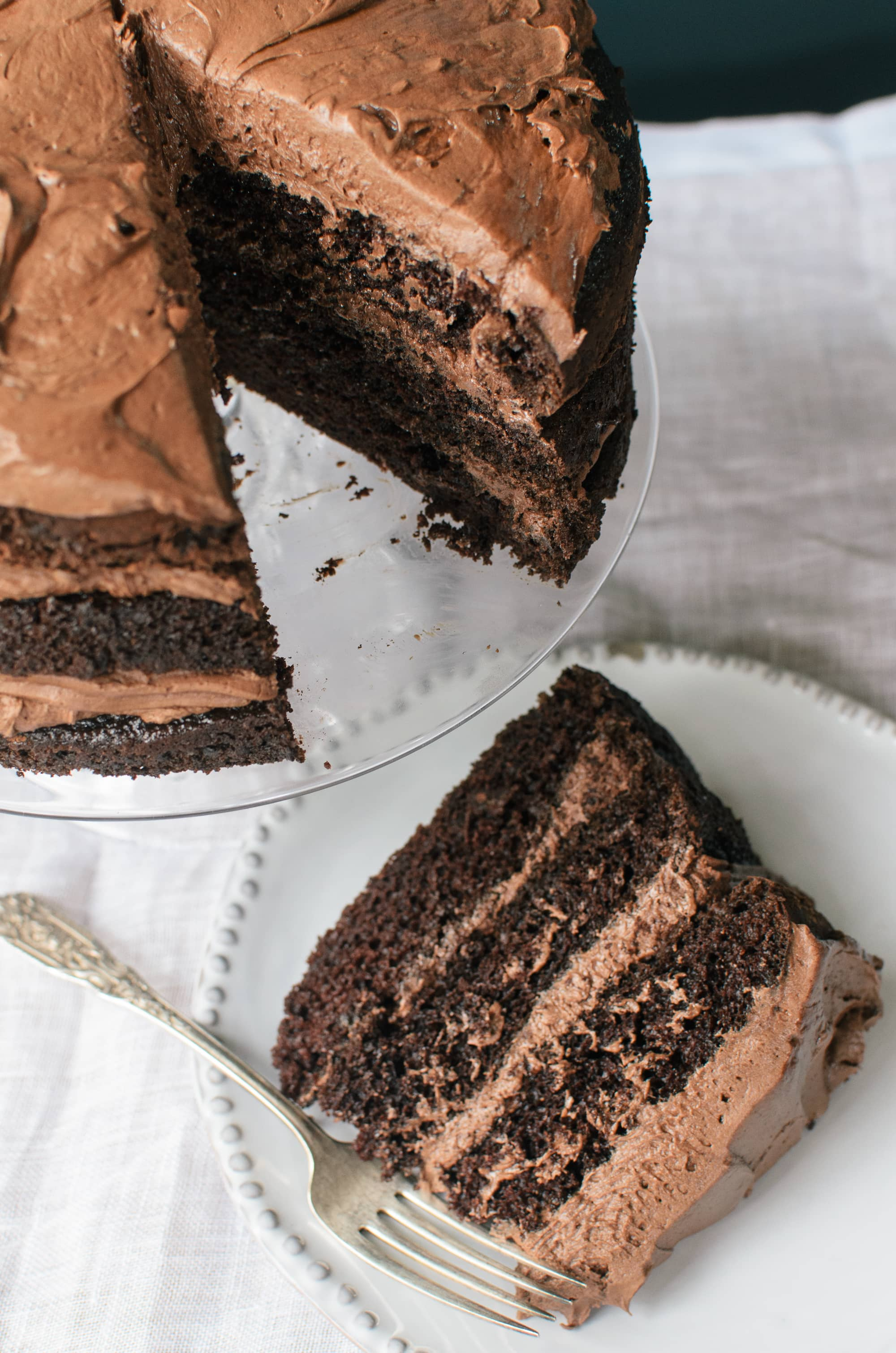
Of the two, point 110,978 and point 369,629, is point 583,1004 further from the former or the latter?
point 110,978

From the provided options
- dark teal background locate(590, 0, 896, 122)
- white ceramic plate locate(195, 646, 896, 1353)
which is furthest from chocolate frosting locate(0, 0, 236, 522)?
dark teal background locate(590, 0, 896, 122)

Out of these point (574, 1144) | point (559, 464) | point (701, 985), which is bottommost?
point (574, 1144)

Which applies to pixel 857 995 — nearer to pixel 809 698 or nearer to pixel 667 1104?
pixel 667 1104

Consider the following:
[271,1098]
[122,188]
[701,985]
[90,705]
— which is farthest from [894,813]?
[122,188]

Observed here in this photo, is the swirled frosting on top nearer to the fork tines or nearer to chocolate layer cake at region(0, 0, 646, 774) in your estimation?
chocolate layer cake at region(0, 0, 646, 774)

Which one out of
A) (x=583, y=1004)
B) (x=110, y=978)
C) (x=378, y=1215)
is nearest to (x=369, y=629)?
(x=583, y=1004)

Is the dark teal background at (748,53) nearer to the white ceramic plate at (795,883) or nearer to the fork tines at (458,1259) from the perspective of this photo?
the white ceramic plate at (795,883)
